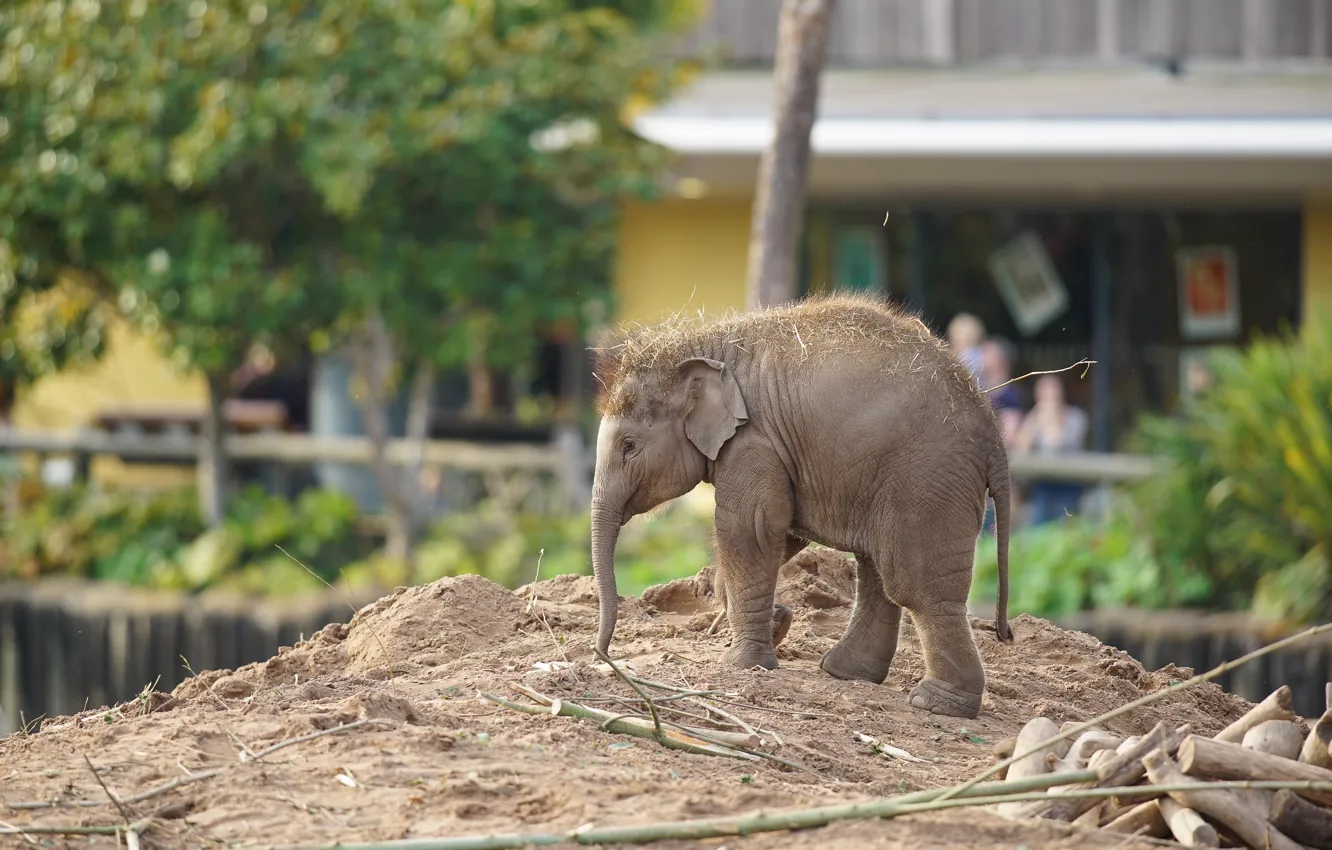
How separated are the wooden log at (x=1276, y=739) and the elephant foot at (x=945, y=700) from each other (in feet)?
4.14

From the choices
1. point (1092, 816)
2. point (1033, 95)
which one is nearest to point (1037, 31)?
point (1033, 95)

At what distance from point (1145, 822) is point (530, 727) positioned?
1.82 m

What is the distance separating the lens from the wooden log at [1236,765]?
15.9 ft

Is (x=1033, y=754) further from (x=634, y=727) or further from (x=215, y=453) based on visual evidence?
(x=215, y=453)

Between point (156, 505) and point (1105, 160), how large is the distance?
28.3 feet

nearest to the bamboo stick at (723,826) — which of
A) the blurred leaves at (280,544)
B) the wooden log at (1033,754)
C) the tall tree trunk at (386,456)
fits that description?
the wooden log at (1033,754)

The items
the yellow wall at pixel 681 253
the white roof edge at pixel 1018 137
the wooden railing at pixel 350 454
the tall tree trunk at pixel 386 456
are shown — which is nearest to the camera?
the tall tree trunk at pixel 386 456

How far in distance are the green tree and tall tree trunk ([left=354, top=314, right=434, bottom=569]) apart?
0.56 feet

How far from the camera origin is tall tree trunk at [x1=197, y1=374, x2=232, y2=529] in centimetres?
1538

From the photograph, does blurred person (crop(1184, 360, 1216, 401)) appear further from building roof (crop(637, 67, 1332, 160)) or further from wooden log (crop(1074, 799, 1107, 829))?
wooden log (crop(1074, 799, 1107, 829))

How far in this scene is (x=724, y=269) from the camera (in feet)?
59.1

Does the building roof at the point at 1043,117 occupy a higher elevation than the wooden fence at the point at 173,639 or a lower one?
higher

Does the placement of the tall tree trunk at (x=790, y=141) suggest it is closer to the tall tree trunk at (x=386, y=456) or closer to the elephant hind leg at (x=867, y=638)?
the elephant hind leg at (x=867, y=638)

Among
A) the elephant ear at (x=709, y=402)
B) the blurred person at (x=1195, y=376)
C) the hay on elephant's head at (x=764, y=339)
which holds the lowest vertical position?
the blurred person at (x=1195, y=376)
